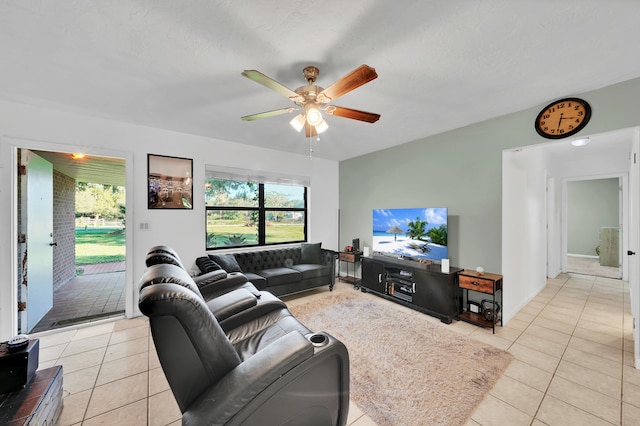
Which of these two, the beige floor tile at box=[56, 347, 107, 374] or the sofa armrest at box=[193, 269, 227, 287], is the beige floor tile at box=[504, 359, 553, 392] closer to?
the sofa armrest at box=[193, 269, 227, 287]

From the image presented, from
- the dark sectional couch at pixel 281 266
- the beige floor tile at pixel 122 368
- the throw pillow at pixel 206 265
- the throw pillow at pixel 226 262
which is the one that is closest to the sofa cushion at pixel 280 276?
the dark sectional couch at pixel 281 266

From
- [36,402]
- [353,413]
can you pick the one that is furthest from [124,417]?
[353,413]

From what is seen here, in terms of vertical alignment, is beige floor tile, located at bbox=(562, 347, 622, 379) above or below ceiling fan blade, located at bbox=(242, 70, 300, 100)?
below

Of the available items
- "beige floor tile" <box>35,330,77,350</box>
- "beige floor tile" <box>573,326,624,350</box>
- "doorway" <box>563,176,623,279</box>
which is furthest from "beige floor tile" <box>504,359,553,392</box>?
"doorway" <box>563,176,623,279</box>

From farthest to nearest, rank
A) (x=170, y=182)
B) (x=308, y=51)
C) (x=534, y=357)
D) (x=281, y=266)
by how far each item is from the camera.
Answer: (x=281, y=266), (x=170, y=182), (x=534, y=357), (x=308, y=51)

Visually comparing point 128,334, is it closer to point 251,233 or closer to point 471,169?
point 251,233

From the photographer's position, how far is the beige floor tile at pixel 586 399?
1625mm

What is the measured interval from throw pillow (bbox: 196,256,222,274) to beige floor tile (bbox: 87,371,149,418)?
1331mm

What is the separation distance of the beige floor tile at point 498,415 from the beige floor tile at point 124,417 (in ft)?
7.15

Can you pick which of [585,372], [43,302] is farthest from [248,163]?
[585,372]

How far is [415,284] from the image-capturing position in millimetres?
3320

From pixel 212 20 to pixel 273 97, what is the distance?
0.96 metres

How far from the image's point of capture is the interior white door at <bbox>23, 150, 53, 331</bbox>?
9.12 ft

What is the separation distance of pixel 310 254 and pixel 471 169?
281 cm
